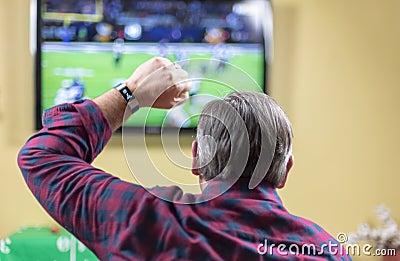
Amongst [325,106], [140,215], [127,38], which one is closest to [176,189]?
[140,215]

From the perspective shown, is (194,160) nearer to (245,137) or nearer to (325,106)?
(245,137)

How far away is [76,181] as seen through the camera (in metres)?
0.80

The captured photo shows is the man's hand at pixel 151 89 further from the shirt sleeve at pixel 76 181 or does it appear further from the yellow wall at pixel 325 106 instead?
the yellow wall at pixel 325 106

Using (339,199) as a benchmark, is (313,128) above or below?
above

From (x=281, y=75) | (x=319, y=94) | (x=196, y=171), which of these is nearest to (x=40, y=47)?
(x=281, y=75)

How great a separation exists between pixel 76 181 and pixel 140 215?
92mm

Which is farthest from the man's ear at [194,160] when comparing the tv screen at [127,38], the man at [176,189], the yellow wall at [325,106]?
the yellow wall at [325,106]

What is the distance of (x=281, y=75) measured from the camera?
3129mm

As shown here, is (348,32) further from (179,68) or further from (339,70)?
(179,68)

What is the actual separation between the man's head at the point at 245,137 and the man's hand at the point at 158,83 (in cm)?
5

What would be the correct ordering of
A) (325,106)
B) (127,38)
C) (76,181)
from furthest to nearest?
(325,106)
(127,38)
(76,181)

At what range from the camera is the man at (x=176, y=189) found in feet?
2.63

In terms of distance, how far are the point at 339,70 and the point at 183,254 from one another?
8.21 feet

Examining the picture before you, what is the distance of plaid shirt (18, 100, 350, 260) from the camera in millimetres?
801
